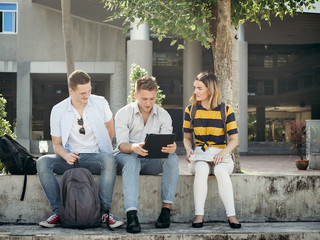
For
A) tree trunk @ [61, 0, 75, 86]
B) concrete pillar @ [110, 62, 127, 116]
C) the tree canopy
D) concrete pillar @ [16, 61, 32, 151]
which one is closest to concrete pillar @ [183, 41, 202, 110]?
concrete pillar @ [110, 62, 127, 116]

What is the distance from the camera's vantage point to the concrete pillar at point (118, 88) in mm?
23422

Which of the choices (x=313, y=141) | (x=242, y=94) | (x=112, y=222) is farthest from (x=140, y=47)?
(x=112, y=222)

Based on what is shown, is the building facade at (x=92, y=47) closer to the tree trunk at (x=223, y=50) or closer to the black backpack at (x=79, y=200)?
the tree trunk at (x=223, y=50)

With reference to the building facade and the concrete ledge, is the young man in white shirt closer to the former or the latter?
the concrete ledge

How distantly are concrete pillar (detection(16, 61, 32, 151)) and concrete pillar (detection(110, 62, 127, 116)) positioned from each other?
4.19 metres

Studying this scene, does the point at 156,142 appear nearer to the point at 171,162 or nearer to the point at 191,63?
the point at 171,162

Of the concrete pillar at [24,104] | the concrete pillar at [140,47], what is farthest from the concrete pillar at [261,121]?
the concrete pillar at [24,104]

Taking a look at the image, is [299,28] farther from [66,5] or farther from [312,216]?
[312,216]

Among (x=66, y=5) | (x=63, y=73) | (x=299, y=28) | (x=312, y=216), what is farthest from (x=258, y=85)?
(x=312, y=216)

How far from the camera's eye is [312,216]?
535 centimetres

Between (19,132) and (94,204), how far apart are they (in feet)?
66.5

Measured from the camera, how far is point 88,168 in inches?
189

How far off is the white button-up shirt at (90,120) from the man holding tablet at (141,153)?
0.50 feet

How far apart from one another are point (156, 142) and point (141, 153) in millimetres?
175
